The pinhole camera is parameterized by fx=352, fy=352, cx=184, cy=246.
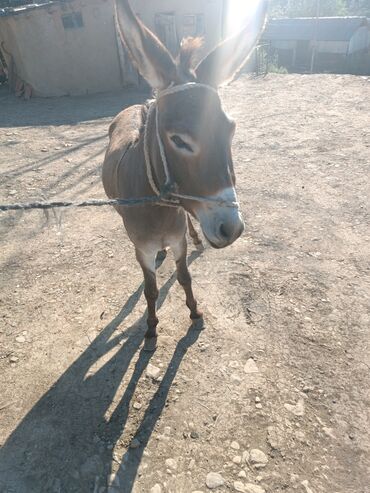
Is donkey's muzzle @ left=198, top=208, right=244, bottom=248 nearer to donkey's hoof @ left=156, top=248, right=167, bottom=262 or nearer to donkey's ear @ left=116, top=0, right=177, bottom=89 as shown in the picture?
donkey's ear @ left=116, top=0, right=177, bottom=89

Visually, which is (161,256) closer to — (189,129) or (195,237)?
(195,237)

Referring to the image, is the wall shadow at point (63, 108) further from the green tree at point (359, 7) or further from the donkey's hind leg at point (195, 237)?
the green tree at point (359, 7)

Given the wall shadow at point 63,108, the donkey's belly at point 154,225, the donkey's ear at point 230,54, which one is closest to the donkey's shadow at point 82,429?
the donkey's belly at point 154,225

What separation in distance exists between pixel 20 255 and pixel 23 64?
11.8 meters

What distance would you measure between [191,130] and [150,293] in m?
1.91

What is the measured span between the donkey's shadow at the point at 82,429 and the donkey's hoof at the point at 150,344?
0.07 metres

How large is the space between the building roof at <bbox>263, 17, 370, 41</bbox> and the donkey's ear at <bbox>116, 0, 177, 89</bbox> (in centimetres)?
2588

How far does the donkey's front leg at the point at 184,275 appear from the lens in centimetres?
346

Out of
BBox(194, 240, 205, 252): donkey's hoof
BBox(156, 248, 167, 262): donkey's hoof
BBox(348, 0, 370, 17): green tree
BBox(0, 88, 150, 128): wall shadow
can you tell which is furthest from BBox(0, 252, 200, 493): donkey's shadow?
BBox(348, 0, 370, 17): green tree

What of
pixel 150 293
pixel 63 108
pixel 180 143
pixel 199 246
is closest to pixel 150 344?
pixel 150 293

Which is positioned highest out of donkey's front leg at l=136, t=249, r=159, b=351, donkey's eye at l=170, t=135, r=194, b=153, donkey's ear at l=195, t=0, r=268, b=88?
donkey's ear at l=195, t=0, r=268, b=88

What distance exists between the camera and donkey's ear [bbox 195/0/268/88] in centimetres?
250

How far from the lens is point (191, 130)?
206 cm

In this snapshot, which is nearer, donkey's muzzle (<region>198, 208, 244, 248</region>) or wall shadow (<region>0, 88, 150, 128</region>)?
donkey's muzzle (<region>198, 208, 244, 248</region>)
